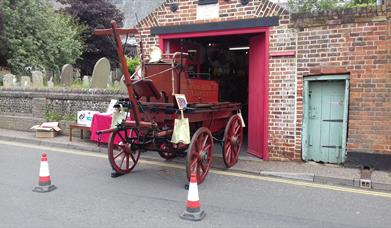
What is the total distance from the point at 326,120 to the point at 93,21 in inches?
1086

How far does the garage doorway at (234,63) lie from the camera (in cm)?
860

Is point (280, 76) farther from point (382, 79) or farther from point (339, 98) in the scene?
point (382, 79)

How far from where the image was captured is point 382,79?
741 cm

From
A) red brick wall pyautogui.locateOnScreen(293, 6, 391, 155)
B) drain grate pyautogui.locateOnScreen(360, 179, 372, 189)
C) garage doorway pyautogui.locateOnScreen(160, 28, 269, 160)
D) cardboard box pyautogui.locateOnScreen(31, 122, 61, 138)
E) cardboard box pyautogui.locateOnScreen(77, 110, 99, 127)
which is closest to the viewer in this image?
drain grate pyautogui.locateOnScreen(360, 179, 372, 189)

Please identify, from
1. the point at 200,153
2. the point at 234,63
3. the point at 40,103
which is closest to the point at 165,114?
the point at 200,153

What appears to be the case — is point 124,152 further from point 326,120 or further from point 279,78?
point 326,120

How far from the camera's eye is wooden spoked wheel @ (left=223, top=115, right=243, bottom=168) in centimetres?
773

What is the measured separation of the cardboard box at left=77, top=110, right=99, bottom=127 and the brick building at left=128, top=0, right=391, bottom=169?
2960mm

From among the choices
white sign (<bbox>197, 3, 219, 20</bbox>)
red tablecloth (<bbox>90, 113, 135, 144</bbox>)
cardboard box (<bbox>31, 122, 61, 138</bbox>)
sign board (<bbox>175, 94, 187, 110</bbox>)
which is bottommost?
cardboard box (<bbox>31, 122, 61, 138</bbox>)

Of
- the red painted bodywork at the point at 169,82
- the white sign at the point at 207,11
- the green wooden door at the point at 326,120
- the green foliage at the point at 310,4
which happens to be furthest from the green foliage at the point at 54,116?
the green foliage at the point at 310,4

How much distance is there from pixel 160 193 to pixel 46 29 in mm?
18657

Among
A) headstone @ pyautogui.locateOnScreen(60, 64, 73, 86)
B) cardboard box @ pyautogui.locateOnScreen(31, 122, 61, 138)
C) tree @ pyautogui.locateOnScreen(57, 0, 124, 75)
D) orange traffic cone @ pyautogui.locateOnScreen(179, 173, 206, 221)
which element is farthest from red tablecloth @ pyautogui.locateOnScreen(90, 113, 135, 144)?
tree @ pyautogui.locateOnScreen(57, 0, 124, 75)

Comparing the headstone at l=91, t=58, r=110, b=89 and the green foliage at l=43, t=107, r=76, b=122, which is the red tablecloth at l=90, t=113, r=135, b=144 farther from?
the headstone at l=91, t=58, r=110, b=89

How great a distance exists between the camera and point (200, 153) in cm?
668
